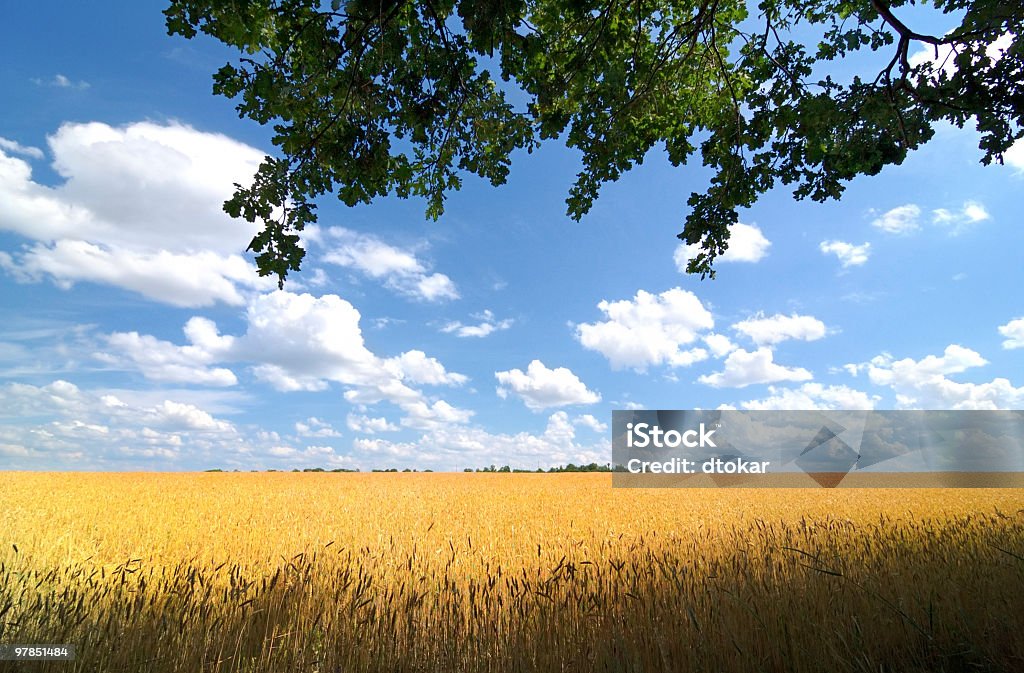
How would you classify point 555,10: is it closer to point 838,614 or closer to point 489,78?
point 489,78

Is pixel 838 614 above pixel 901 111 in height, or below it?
below

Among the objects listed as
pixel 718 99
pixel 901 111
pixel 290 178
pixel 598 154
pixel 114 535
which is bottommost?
pixel 114 535

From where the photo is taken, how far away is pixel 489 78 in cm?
738

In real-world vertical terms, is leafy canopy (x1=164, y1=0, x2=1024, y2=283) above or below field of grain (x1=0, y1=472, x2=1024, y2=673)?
above

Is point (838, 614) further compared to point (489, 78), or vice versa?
point (489, 78)

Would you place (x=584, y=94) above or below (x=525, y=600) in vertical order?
above

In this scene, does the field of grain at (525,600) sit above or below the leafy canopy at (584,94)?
below

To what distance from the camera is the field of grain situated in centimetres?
435

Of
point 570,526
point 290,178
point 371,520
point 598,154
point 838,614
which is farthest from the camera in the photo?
point 371,520

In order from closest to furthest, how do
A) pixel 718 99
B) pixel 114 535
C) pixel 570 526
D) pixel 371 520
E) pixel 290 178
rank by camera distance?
pixel 290 178 < pixel 718 99 < pixel 114 535 < pixel 570 526 < pixel 371 520

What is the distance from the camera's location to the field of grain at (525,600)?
14.3ft

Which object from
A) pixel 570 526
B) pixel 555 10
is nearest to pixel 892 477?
pixel 570 526

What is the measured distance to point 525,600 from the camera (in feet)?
18.6

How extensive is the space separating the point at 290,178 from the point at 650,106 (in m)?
5.27
